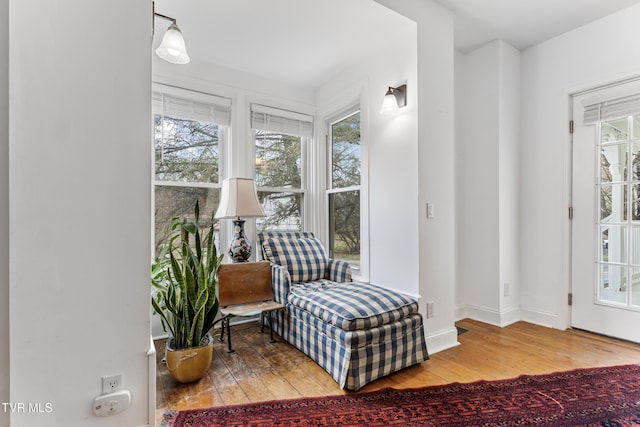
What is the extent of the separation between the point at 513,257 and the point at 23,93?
356 cm

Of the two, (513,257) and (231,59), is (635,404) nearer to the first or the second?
(513,257)

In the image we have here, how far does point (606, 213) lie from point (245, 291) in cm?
305

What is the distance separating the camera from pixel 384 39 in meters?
2.46

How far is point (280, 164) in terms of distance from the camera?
10.8ft

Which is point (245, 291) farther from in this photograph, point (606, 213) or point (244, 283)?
point (606, 213)

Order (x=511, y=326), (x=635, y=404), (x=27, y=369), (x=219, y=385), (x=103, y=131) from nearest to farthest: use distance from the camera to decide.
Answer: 1. (x=27, y=369)
2. (x=103, y=131)
3. (x=635, y=404)
4. (x=219, y=385)
5. (x=511, y=326)

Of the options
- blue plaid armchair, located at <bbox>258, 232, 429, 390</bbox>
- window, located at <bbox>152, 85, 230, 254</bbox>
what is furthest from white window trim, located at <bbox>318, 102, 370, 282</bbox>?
window, located at <bbox>152, 85, 230, 254</bbox>

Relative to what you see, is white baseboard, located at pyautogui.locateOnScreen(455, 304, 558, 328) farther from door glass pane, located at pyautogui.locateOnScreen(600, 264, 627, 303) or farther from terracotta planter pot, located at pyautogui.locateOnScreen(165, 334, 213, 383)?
terracotta planter pot, located at pyautogui.locateOnScreen(165, 334, 213, 383)

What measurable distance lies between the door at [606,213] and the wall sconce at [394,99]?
1.65 meters

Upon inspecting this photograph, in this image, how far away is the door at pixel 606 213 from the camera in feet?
7.85

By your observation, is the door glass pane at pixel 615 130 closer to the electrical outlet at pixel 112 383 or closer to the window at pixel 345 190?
the window at pixel 345 190

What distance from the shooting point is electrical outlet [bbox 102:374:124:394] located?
1168mm

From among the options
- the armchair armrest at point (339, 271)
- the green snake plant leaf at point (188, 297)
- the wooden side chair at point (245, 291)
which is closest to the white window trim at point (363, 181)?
the armchair armrest at point (339, 271)

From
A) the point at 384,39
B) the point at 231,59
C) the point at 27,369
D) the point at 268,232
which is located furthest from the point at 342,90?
the point at 27,369
